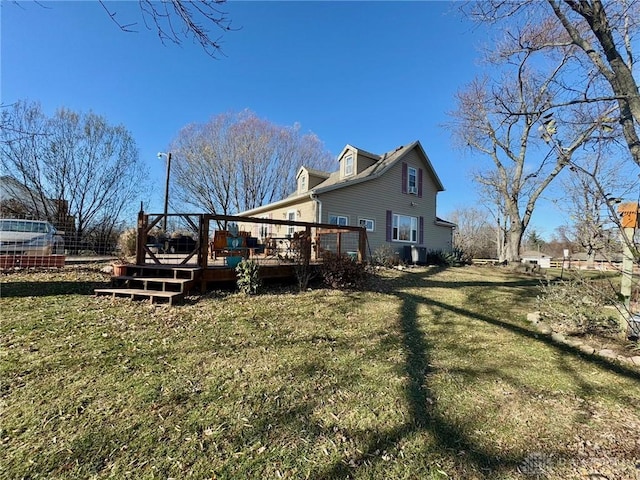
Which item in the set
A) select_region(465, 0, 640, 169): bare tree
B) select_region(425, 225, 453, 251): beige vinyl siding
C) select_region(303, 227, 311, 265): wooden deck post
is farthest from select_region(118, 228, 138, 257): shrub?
select_region(425, 225, 453, 251): beige vinyl siding

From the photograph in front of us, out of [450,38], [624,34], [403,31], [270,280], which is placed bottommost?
[270,280]

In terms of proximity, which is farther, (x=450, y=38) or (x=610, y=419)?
(x=450, y=38)

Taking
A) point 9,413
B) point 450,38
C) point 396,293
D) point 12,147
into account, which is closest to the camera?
point 9,413

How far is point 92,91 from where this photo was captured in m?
9.80

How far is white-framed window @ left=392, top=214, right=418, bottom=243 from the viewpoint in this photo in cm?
1611

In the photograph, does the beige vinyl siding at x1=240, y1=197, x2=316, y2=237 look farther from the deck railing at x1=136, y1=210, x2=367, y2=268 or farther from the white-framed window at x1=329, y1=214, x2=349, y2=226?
the deck railing at x1=136, y1=210, x2=367, y2=268

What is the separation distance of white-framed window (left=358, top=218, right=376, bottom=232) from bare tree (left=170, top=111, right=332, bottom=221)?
13599 mm

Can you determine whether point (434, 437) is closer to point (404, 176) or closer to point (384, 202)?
point (384, 202)

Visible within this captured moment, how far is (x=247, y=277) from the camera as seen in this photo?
647 centimetres

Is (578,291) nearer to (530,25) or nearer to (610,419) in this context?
(610,419)

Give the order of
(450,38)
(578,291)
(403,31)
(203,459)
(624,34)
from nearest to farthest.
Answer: (203,459) → (578,291) → (624,34) → (450,38) → (403,31)

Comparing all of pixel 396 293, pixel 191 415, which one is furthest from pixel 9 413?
pixel 396 293

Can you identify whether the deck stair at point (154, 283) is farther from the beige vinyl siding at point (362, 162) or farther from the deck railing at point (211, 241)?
the beige vinyl siding at point (362, 162)

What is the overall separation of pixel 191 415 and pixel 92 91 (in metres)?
11.5
